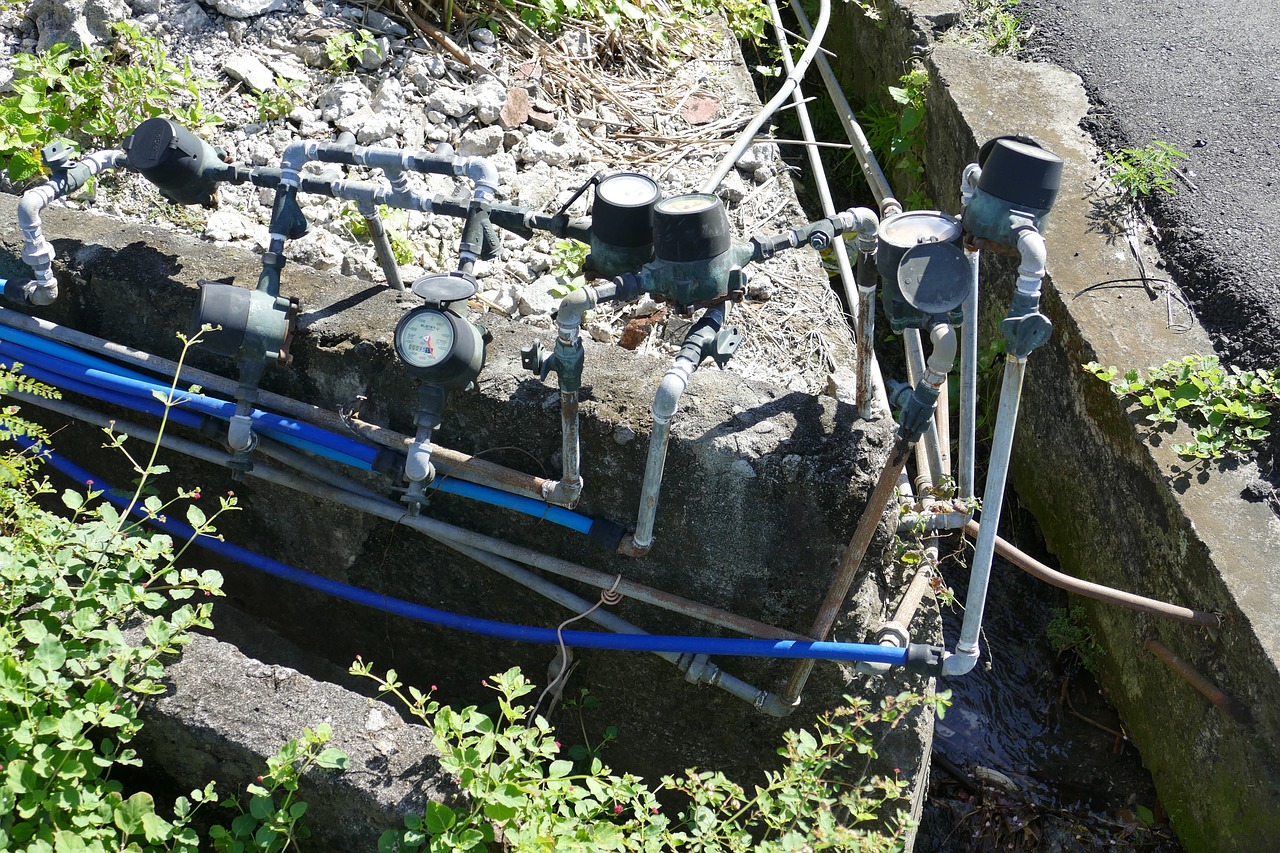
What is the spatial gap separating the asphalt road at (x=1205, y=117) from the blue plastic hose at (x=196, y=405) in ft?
7.63

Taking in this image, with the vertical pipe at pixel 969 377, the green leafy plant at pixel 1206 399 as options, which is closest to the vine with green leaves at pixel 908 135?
the green leafy plant at pixel 1206 399

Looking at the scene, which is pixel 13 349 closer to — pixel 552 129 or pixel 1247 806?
pixel 552 129

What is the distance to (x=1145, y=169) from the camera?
3793 millimetres

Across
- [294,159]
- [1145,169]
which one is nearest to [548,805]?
[294,159]

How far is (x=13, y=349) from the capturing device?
283 cm

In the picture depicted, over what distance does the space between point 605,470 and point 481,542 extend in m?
0.40

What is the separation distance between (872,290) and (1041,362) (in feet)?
5.35

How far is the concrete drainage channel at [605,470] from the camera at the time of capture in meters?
2.18

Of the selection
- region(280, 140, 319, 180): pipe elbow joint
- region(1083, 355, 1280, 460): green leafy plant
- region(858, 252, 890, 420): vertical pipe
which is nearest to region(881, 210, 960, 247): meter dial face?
region(858, 252, 890, 420): vertical pipe

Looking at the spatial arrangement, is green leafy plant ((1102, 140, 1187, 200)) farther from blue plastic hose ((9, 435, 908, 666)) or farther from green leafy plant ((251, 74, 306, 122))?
green leafy plant ((251, 74, 306, 122))

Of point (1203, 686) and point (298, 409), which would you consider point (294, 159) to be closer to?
point (298, 409)

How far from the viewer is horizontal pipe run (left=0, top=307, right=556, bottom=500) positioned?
8.00 ft

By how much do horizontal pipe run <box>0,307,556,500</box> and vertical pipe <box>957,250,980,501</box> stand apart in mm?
939

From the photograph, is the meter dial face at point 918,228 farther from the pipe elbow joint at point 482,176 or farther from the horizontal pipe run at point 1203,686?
the horizontal pipe run at point 1203,686
